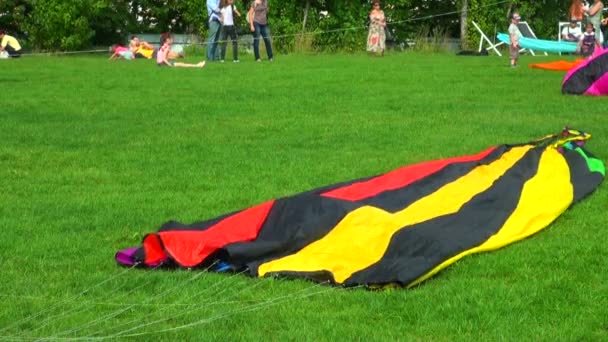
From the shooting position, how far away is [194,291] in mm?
4680

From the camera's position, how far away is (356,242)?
4938 millimetres

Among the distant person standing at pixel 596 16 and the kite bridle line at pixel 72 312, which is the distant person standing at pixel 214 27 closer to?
the distant person standing at pixel 596 16

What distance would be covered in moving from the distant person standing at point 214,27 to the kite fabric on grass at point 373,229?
16310 mm

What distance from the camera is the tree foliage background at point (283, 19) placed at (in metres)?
34.8

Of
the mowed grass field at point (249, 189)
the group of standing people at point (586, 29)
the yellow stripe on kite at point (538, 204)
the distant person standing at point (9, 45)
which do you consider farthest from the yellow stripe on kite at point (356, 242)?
the distant person standing at point (9, 45)

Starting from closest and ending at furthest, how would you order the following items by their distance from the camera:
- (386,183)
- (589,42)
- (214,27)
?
(386,183) < (589,42) < (214,27)

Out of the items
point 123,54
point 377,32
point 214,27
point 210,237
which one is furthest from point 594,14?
point 210,237

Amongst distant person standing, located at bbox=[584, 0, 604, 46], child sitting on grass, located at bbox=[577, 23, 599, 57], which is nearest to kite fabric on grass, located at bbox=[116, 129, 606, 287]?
child sitting on grass, located at bbox=[577, 23, 599, 57]

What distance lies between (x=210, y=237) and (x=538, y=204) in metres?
2.05

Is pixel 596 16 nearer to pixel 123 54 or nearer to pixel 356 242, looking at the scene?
pixel 123 54

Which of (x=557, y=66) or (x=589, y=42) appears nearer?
(x=557, y=66)

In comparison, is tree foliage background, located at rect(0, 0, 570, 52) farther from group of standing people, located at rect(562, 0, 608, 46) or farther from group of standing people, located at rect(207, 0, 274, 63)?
group of standing people, located at rect(562, 0, 608, 46)

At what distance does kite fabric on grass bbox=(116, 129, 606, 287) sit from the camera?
4.84 m

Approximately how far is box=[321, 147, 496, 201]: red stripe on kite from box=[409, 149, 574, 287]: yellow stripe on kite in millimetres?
562
